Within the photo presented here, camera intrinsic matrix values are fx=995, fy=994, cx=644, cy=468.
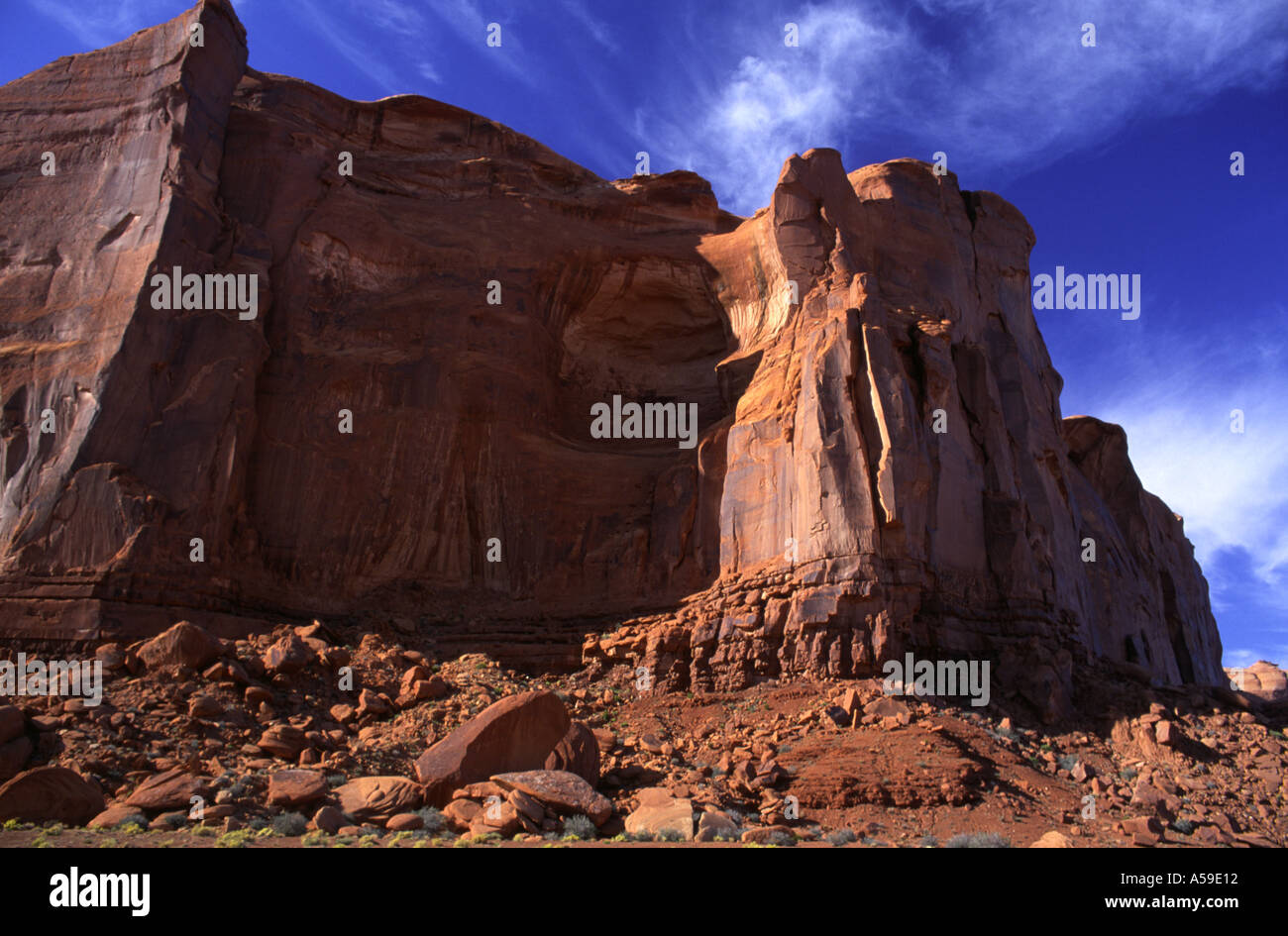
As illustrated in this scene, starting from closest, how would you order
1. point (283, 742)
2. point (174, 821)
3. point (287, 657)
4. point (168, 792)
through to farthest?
point (174, 821)
point (168, 792)
point (283, 742)
point (287, 657)

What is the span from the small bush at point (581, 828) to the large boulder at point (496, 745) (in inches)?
85.9

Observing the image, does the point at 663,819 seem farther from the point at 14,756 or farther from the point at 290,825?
the point at 14,756

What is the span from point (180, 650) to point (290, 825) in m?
7.20

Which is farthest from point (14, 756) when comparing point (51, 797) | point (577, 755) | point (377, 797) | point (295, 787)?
point (577, 755)

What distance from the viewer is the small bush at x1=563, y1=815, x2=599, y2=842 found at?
12.7 metres

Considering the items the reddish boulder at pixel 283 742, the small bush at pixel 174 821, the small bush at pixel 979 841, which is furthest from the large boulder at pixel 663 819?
the reddish boulder at pixel 283 742

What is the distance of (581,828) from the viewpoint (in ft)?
42.4

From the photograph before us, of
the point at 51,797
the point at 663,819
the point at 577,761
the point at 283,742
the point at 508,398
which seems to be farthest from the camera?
the point at 508,398

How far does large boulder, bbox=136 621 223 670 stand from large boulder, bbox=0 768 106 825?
4.73m

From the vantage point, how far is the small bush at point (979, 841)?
13148mm

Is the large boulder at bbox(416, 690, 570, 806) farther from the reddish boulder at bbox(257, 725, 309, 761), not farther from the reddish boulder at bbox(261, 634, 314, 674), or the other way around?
the reddish boulder at bbox(261, 634, 314, 674)

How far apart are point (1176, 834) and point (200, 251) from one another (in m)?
25.1

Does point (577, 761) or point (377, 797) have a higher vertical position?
point (577, 761)

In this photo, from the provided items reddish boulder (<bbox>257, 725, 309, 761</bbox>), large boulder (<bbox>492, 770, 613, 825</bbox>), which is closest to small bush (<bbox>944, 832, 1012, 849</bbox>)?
large boulder (<bbox>492, 770, 613, 825</bbox>)
